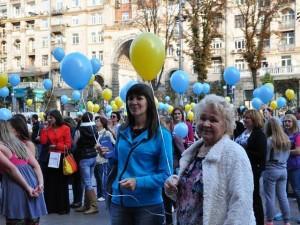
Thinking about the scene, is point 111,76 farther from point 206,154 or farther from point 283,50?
point 206,154

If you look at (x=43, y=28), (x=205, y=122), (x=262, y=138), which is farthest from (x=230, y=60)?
(x=205, y=122)

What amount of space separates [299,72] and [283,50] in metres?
2.82

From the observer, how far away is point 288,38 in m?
45.5

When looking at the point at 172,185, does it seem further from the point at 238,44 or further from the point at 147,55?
the point at 238,44

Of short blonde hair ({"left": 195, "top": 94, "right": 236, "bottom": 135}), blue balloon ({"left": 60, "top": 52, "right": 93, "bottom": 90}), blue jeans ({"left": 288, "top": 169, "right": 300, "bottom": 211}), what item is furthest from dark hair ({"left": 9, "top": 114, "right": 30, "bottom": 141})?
blue jeans ({"left": 288, "top": 169, "right": 300, "bottom": 211})

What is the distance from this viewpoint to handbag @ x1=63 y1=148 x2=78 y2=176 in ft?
25.6

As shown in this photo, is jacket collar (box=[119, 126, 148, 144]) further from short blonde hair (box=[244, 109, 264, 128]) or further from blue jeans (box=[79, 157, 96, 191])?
blue jeans (box=[79, 157, 96, 191])

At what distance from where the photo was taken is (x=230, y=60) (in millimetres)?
47594

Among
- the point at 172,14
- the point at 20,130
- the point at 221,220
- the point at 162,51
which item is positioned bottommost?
the point at 221,220

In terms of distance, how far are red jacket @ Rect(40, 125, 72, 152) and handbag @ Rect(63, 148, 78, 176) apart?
0.14 m

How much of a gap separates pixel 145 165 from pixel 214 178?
0.89 m

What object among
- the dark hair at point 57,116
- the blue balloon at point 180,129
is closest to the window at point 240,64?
the blue balloon at point 180,129

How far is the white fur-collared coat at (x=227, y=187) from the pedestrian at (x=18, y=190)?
2304 millimetres

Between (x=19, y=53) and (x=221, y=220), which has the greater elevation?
(x=19, y=53)
